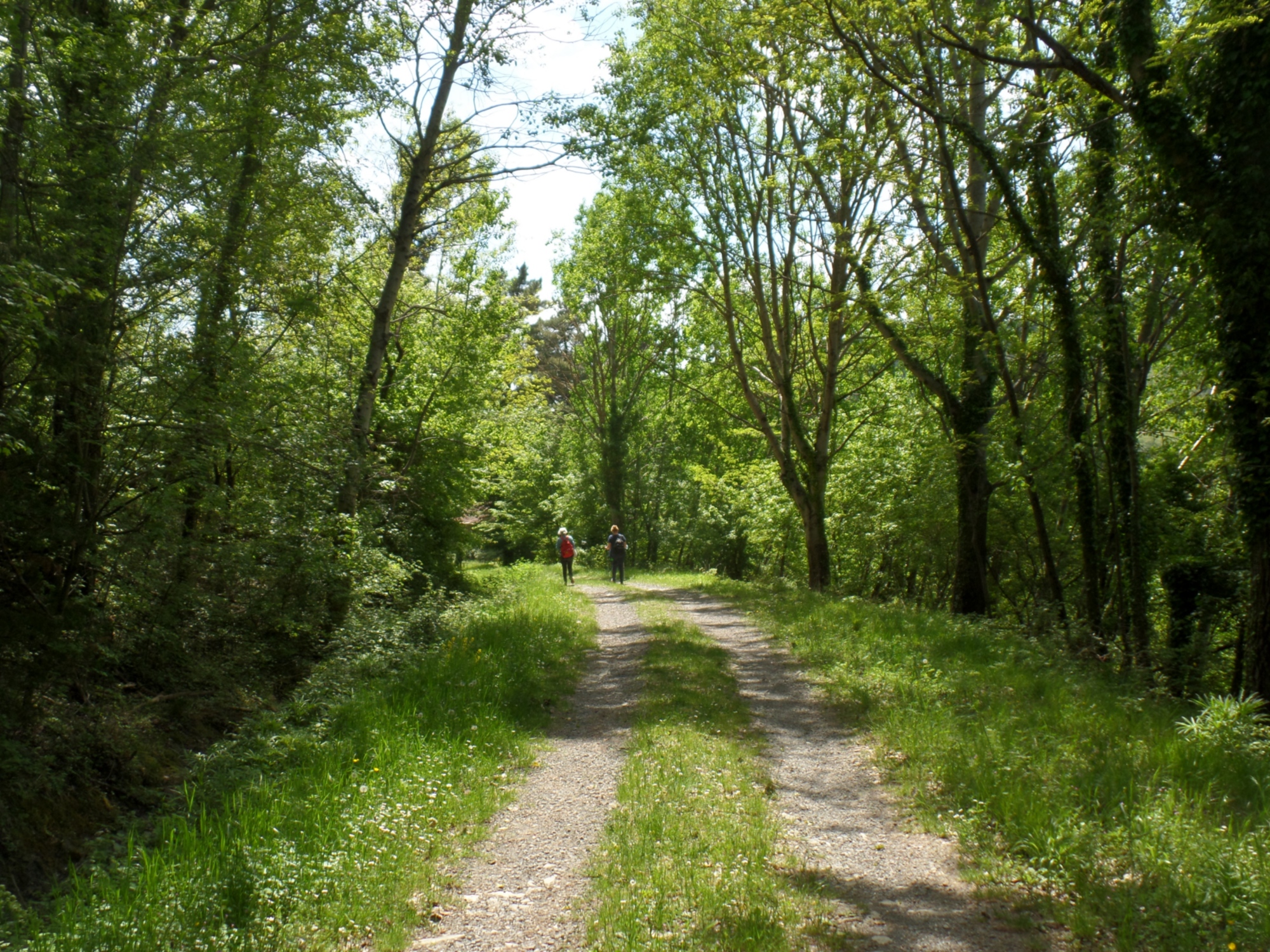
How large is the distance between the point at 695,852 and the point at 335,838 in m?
2.21

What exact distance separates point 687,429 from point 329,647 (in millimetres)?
30137

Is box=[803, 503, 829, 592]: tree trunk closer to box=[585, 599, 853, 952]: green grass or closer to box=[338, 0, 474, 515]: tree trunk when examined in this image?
box=[338, 0, 474, 515]: tree trunk

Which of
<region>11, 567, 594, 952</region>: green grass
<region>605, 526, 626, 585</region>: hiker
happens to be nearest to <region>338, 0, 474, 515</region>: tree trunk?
<region>11, 567, 594, 952</region>: green grass

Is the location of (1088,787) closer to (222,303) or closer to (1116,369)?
(1116,369)

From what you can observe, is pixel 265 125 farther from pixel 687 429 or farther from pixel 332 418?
pixel 687 429

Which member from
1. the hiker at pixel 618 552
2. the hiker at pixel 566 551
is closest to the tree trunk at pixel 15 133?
the hiker at pixel 566 551

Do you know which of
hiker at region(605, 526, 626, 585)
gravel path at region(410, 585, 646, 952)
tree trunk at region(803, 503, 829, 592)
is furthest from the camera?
hiker at region(605, 526, 626, 585)

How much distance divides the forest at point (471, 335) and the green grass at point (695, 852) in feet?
4.96

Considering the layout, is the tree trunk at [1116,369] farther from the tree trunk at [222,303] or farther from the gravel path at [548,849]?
the tree trunk at [222,303]

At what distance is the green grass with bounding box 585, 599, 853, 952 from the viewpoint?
4082mm

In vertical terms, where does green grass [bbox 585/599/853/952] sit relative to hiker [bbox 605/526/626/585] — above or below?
Result: below

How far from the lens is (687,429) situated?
134 ft

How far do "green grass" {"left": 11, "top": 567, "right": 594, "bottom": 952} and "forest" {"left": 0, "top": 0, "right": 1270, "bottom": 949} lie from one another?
0.67ft

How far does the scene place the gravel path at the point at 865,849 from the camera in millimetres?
4004
